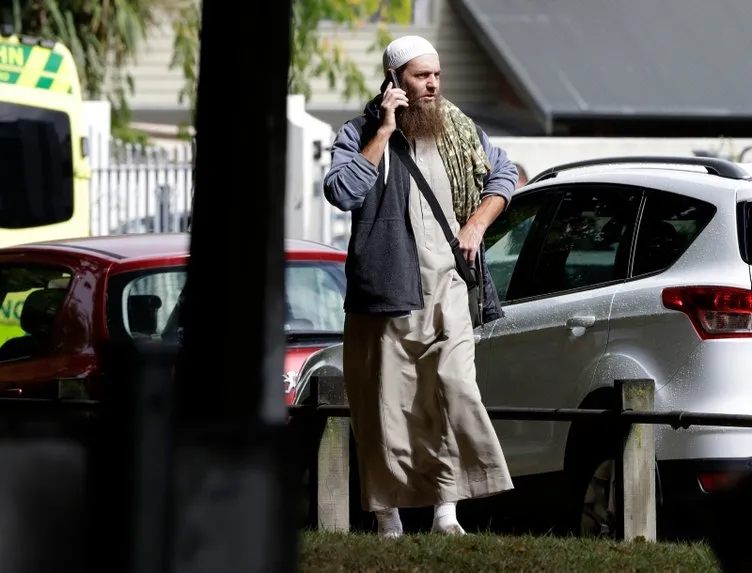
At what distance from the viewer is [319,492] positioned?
745 cm

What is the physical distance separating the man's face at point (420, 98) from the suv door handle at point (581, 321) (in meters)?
1.10

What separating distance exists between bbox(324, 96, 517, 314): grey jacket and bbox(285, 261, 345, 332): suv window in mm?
2216

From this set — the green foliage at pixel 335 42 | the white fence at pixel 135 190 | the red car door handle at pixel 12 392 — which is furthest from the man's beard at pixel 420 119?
the green foliage at pixel 335 42

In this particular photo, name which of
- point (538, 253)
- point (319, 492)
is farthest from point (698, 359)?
point (319, 492)

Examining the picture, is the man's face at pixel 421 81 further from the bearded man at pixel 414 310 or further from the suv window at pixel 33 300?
the suv window at pixel 33 300

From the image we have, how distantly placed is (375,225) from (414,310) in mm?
332

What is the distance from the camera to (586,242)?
7.52m

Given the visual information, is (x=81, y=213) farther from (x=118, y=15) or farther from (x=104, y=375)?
(x=104, y=375)

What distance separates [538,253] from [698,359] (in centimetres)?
120

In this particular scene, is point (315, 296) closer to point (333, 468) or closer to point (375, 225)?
point (333, 468)

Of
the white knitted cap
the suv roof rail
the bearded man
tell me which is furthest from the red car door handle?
the white knitted cap

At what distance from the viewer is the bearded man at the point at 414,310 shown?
6.45 m

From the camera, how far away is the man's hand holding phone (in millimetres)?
6422

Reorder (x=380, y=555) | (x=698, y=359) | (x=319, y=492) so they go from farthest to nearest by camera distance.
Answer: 1. (x=319, y=492)
2. (x=698, y=359)
3. (x=380, y=555)
